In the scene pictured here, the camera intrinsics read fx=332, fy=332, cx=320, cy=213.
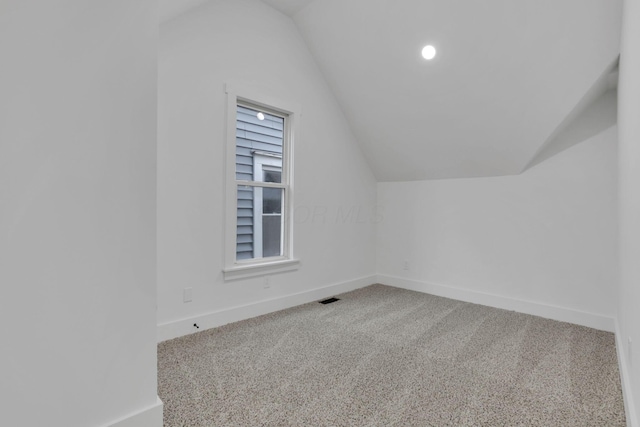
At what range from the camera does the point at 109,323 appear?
135 cm

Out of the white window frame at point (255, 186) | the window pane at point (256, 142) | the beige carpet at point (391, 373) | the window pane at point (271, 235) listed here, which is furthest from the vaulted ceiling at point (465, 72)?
the beige carpet at point (391, 373)

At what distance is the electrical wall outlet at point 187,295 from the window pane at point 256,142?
1.06 meters

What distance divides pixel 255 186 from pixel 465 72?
214 centimetres

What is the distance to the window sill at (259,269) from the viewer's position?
9.47ft

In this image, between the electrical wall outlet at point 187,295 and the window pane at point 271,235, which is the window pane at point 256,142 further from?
the electrical wall outlet at point 187,295

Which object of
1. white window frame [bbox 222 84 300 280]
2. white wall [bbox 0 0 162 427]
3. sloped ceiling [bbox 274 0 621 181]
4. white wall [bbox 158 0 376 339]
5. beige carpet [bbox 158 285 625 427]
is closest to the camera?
white wall [bbox 0 0 162 427]

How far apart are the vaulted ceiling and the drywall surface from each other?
0.69 feet

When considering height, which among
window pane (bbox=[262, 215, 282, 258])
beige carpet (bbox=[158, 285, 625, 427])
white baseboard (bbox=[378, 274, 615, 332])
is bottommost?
beige carpet (bbox=[158, 285, 625, 427])

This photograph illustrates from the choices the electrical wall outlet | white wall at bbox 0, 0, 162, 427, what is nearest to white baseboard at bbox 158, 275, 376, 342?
the electrical wall outlet

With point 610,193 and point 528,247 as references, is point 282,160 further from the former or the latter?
point 610,193

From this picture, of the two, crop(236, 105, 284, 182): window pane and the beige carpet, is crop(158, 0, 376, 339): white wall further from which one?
the beige carpet

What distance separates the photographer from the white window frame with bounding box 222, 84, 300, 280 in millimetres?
2840

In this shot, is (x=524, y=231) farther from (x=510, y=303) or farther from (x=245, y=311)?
(x=245, y=311)

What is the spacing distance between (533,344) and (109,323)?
2.83 meters
